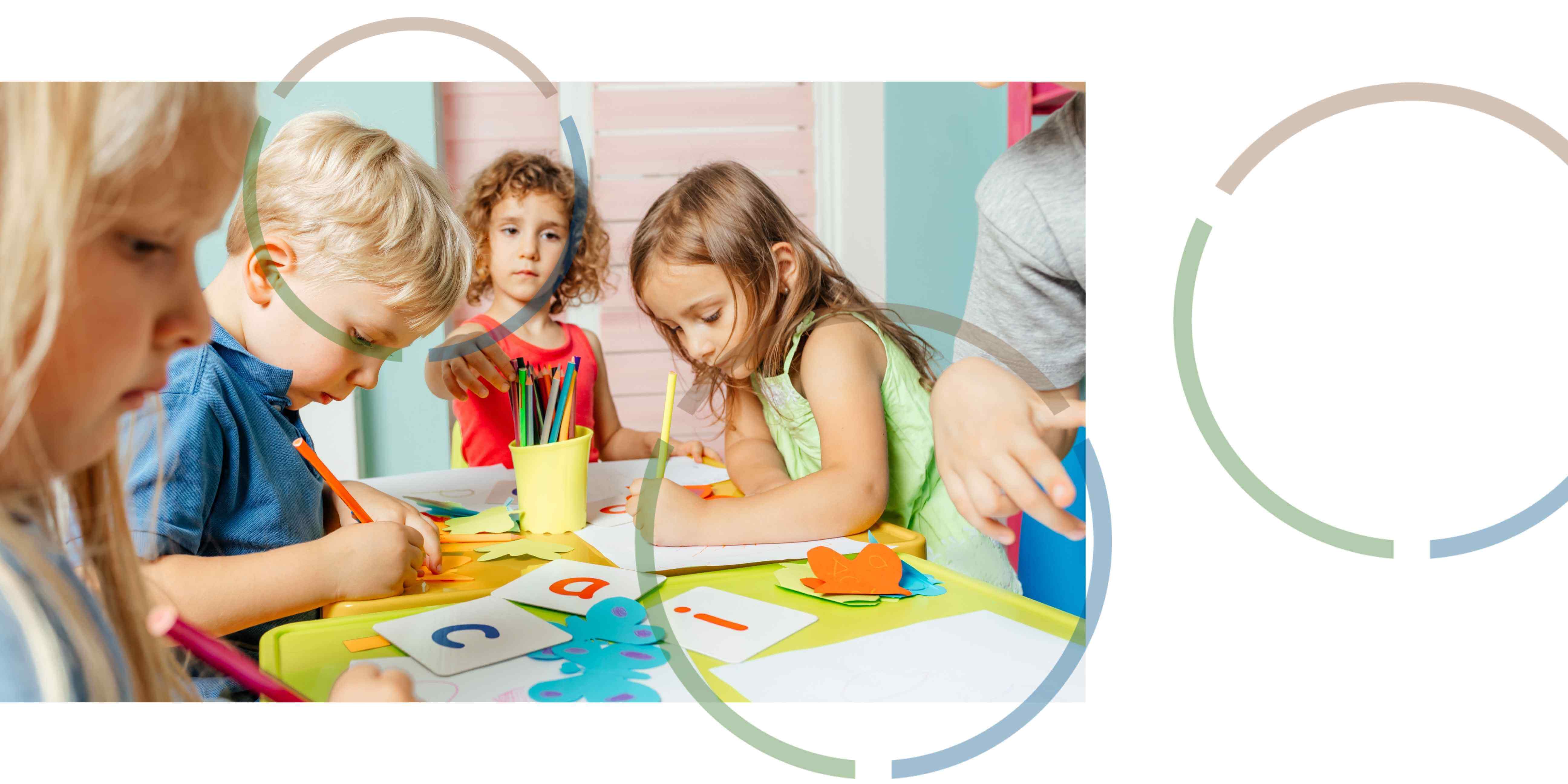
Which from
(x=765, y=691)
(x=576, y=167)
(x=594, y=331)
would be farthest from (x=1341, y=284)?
(x=594, y=331)

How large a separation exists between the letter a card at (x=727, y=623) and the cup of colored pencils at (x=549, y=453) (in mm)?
175

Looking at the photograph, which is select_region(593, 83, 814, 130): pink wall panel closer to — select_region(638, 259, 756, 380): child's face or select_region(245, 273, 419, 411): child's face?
select_region(638, 259, 756, 380): child's face

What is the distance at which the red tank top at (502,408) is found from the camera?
1.19m

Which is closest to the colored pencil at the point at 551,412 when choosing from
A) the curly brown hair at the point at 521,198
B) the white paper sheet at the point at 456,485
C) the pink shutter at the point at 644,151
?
the white paper sheet at the point at 456,485

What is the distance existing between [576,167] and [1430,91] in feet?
2.36

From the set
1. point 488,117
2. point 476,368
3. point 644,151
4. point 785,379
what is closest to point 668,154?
point 644,151

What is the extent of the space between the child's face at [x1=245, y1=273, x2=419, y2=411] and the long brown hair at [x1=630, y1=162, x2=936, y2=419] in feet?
1.07

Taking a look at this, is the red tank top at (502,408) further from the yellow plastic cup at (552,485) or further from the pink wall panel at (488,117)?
the yellow plastic cup at (552,485)

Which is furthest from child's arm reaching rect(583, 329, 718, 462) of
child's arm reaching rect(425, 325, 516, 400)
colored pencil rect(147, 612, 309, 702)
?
colored pencil rect(147, 612, 309, 702)

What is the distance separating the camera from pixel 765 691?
41 cm

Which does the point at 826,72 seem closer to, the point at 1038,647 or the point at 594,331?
the point at 1038,647

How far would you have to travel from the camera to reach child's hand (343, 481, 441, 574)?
1.87 ft

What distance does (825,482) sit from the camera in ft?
2.17

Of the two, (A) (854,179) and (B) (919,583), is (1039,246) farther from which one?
(A) (854,179)
